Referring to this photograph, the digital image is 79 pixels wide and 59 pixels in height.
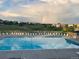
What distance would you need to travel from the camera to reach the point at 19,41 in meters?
10.4

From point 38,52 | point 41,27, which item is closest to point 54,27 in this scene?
point 41,27

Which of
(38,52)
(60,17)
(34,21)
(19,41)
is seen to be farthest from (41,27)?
(38,52)

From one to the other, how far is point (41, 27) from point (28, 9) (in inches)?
74.6

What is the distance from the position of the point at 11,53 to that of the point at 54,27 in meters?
9.40

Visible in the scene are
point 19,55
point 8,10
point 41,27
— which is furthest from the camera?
point 41,27

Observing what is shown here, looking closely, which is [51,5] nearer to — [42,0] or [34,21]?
[42,0]

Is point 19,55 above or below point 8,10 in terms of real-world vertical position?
below

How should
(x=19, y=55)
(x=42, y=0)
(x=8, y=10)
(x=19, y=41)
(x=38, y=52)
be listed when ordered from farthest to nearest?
(x=8, y=10), (x=42, y=0), (x=19, y=41), (x=38, y=52), (x=19, y=55)

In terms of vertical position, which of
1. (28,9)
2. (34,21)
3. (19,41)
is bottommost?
(19,41)

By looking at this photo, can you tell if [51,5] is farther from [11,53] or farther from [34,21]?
[11,53]

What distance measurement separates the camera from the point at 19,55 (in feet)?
16.5

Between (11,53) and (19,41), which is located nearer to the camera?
(11,53)

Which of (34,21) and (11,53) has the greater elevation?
(34,21)

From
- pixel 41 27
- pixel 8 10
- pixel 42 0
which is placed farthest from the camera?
pixel 41 27
